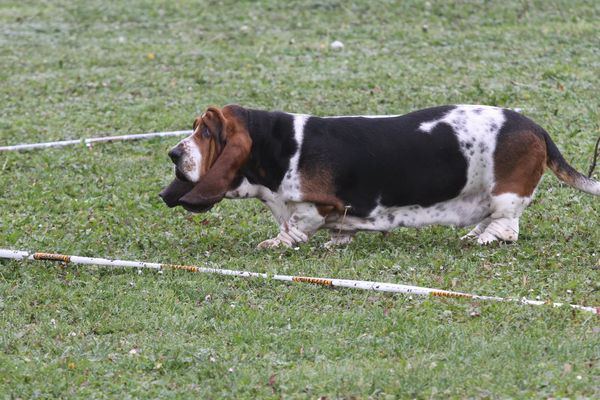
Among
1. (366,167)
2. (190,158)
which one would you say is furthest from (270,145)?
(366,167)

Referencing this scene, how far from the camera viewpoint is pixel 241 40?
17609 millimetres

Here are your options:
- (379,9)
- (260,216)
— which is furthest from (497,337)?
(379,9)

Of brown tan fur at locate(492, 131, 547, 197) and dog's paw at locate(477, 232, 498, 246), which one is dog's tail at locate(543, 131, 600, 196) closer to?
brown tan fur at locate(492, 131, 547, 197)

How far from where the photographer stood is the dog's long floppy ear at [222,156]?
8125mm

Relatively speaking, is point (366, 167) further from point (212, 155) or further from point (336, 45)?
point (336, 45)

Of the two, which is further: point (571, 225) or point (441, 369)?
point (571, 225)

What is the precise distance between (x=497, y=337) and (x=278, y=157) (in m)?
2.50

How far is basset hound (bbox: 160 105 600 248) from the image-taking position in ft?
26.8

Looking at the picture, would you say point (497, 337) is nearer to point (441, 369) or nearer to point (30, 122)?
point (441, 369)

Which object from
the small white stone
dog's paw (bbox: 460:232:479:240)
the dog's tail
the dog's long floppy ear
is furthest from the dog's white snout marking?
the small white stone

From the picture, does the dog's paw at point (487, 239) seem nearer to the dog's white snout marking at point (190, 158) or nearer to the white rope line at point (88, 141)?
the dog's white snout marking at point (190, 158)

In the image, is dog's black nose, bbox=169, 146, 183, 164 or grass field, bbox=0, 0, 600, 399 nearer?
grass field, bbox=0, 0, 600, 399

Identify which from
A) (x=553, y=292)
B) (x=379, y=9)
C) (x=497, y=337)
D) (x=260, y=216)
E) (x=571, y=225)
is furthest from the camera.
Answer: (x=379, y=9)

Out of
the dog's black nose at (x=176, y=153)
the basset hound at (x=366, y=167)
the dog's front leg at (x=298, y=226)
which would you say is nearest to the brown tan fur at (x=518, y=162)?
the basset hound at (x=366, y=167)
